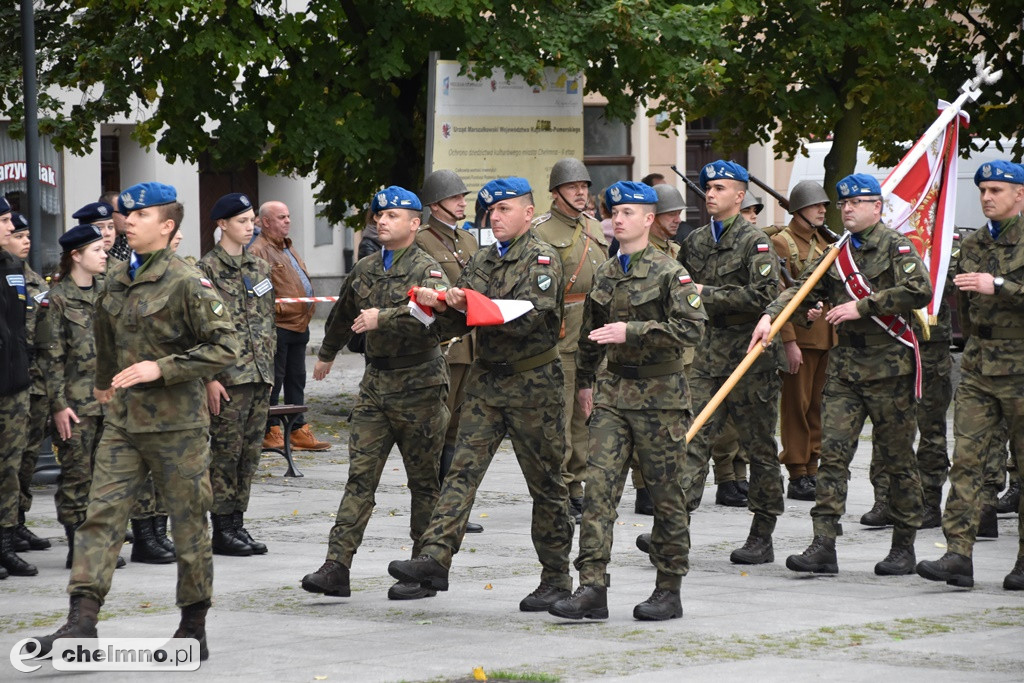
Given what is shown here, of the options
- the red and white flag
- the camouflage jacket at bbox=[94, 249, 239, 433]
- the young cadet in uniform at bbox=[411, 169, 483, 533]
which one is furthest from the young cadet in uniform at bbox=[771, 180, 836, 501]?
the camouflage jacket at bbox=[94, 249, 239, 433]

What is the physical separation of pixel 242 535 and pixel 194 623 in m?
2.92

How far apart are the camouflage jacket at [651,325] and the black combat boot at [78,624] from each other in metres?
2.60

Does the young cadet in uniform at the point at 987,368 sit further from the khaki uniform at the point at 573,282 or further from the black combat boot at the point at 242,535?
the black combat boot at the point at 242,535

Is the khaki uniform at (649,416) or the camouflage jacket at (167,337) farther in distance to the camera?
the khaki uniform at (649,416)

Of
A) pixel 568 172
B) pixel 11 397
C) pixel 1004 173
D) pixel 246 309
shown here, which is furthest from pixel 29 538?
pixel 1004 173

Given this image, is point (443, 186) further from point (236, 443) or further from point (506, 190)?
point (506, 190)

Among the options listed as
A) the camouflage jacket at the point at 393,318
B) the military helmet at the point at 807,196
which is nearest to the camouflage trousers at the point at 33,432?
the camouflage jacket at the point at 393,318

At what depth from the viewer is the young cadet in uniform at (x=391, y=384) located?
27.7 ft

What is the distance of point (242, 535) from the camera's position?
10023 mm

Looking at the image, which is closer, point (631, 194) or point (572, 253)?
point (631, 194)

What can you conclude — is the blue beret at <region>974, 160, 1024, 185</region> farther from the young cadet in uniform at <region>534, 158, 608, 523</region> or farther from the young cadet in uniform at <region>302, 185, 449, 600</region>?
the young cadet in uniform at <region>302, 185, 449, 600</region>

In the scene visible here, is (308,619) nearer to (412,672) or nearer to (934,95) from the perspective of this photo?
(412,672)

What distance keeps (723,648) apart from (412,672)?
1.39m

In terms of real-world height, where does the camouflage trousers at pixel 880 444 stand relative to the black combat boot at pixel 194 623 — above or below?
above
